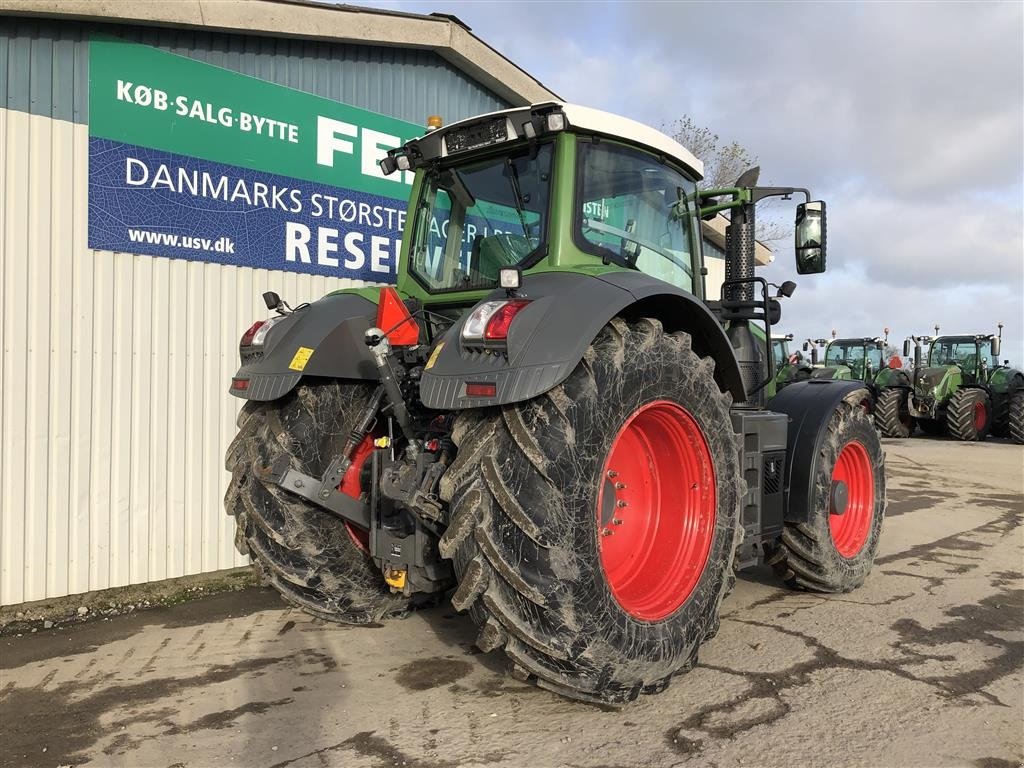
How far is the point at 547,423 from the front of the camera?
2861mm

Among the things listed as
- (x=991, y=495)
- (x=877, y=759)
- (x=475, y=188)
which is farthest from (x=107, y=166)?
(x=991, y=495)

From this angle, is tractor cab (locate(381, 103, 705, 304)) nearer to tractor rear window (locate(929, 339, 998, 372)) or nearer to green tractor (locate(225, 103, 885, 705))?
green tractor (locate(225, 103, 885, 705))

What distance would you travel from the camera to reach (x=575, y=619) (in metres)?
2.85

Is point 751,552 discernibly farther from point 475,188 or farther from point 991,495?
point 991,495

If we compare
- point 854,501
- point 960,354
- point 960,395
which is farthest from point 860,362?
point 854,501

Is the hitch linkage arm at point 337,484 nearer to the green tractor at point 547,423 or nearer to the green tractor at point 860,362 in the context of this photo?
the green tractor at point 547,423

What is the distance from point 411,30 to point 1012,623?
5944mm

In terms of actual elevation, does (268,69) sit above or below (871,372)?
above

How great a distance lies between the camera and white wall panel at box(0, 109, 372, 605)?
4.63 m

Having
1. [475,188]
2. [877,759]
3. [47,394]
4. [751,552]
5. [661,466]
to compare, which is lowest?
[877,759]

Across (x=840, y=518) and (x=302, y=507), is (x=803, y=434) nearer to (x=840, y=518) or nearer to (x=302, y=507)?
(x=840, y=518)

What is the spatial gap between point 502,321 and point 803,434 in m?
2.65

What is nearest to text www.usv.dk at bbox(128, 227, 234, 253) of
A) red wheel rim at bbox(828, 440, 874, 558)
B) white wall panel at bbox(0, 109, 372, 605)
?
white wall panel at bbox(0, 109, 372, 605)

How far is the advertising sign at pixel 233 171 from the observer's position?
502cm
